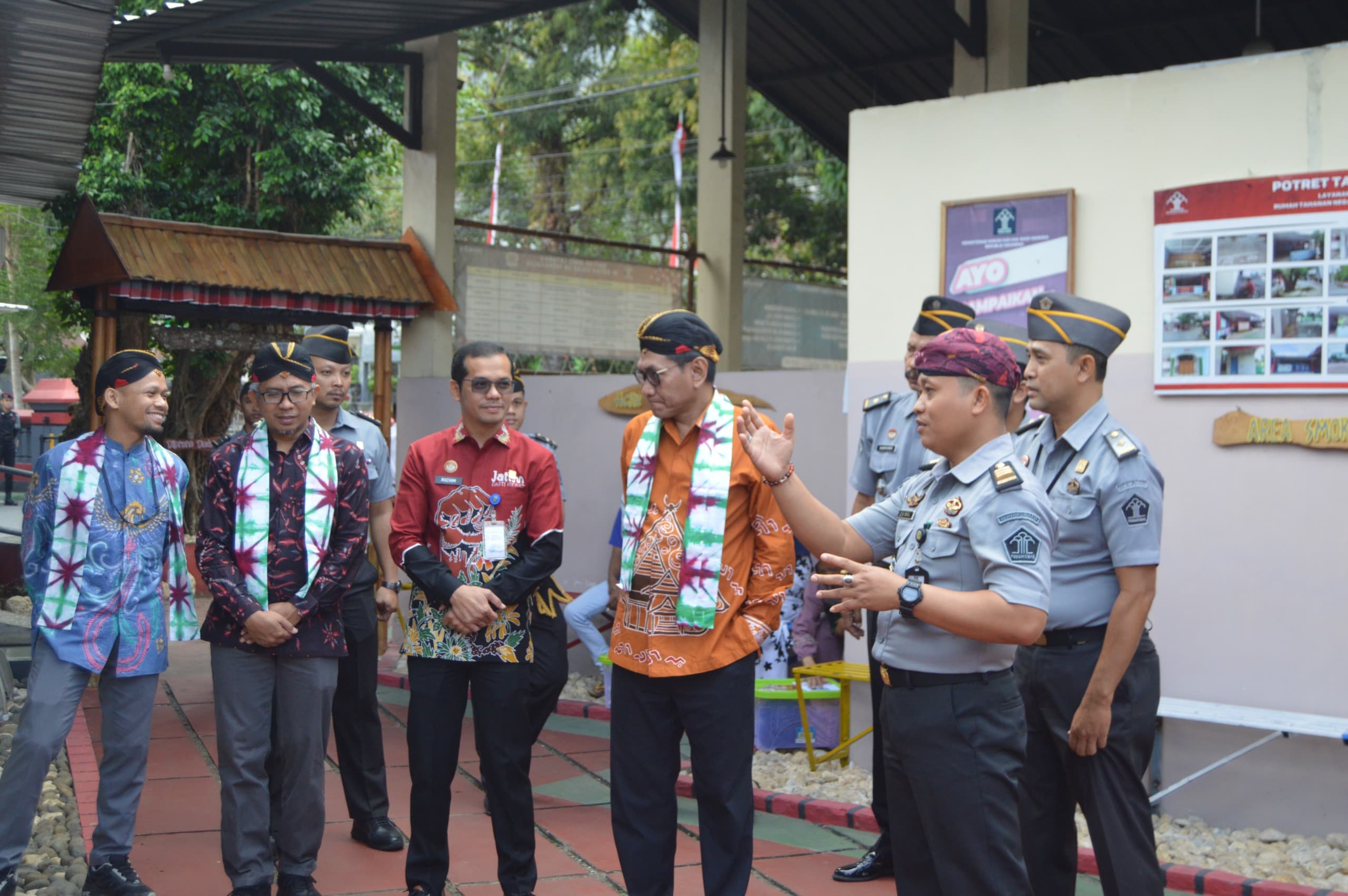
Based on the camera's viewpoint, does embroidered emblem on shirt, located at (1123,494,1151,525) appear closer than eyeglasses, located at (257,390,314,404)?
Yes

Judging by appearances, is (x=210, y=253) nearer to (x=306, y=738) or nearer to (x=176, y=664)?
(x=176, y=664)

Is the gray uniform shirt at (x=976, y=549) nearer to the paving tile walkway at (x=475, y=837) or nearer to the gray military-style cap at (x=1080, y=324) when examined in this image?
the gray military-style cap at (x=1080, y=324)

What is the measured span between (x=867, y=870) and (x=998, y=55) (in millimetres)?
5149

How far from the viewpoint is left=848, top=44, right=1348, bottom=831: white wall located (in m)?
4.92

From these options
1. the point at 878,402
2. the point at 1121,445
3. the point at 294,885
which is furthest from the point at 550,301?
the point at 1121,445

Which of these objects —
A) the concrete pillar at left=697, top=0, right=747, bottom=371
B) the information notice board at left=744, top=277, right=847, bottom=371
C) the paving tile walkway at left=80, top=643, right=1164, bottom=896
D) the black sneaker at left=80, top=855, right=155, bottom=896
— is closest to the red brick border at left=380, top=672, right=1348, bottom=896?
the paving tile walkway at left=80, top=643, right=1164, bottom=896

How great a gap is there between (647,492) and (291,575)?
129cm

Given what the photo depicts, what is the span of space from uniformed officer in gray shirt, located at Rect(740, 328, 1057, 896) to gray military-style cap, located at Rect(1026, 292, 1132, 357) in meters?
0.72

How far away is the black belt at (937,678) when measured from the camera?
2900 mm

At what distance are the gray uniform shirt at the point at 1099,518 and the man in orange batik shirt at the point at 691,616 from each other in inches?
31.5

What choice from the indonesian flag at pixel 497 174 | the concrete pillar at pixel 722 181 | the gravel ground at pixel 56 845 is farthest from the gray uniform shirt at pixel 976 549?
the indonesian flag at pixel 497 174

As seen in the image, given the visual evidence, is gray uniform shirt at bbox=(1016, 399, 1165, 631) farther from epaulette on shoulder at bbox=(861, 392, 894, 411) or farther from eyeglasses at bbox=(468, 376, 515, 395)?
eyeglasses at bbox=(468, 376, 515, 395)

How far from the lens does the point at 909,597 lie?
276cm

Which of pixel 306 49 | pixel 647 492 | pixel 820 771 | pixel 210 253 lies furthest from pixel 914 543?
pixel 306 49
